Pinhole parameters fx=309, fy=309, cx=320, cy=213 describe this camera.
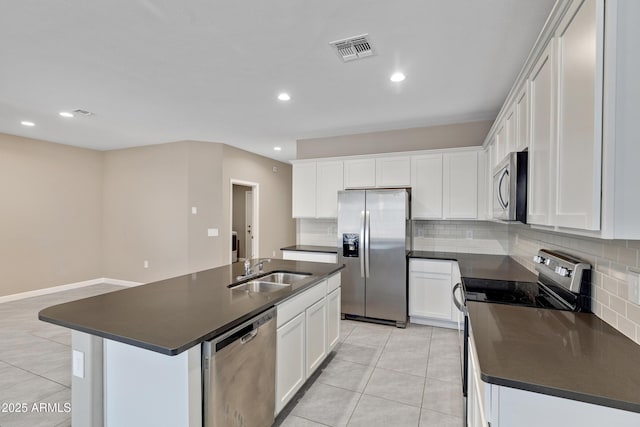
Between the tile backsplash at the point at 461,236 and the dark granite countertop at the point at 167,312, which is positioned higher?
the tile backsplash at the point at 461,236

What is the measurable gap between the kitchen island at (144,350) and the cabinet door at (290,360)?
27cm

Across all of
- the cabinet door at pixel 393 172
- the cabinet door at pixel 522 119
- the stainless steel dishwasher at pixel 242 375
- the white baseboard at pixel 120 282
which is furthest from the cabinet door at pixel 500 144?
the white baseboard at pixel 120 282

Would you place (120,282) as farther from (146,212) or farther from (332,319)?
(332,319)

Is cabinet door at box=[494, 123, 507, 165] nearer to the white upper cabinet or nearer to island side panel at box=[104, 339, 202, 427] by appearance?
the white upper cabinet

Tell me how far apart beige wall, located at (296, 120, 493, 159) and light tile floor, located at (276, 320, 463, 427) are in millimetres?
2462

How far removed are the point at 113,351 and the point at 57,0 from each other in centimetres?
198

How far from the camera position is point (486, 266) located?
→ 3037 mm

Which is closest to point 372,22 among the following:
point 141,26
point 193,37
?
point 193,37

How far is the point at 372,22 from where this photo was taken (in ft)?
6.49

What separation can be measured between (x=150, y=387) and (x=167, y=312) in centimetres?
35

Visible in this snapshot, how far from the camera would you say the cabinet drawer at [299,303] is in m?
1.95

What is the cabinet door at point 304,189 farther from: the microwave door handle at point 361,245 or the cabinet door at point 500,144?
the cabinet door at point 500,144

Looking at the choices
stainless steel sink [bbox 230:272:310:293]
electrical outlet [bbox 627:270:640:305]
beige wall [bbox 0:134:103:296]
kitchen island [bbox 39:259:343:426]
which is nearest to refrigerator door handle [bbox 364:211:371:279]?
stainless steel sink [bbox 230:272:310:293]

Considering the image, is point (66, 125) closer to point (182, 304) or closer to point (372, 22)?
point (182, 304)
